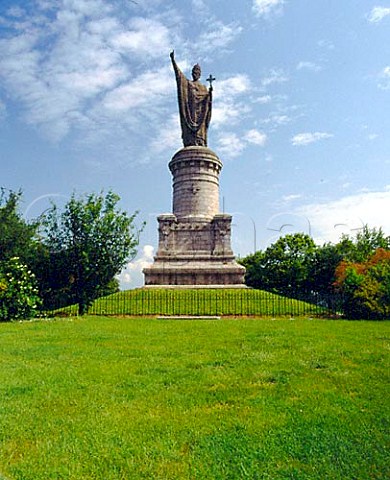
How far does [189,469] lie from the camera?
12.9 feet

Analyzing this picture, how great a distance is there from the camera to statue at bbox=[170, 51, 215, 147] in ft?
113

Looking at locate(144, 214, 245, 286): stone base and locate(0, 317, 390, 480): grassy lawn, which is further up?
locate(144, 214, 245, 286): stone base

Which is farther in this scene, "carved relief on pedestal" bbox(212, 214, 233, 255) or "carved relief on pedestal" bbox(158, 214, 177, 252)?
"carved relief on pedestal" bbox(158, 214, 177, 252)

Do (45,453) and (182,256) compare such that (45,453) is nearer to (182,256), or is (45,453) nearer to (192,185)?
(182,256)

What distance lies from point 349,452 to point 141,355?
519 centimetres

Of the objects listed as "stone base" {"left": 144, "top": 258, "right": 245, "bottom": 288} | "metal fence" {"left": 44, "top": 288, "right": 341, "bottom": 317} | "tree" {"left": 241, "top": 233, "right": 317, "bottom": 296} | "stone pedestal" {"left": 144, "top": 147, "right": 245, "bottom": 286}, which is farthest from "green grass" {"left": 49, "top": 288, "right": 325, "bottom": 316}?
"tree" {"left": 241, "top": 233, "right": 317, "bottom": 296}

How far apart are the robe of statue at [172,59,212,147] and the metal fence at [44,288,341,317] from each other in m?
15.4

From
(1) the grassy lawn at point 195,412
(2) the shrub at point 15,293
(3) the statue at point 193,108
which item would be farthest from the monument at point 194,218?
(1) the grassy lawn at point 195,412

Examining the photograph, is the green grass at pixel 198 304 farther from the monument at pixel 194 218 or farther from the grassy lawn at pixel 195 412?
the grassy lawn at pixel 195 412

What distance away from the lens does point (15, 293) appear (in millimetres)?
17703

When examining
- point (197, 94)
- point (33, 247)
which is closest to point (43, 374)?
point (33, 247)

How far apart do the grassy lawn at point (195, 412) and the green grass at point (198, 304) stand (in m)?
10.1

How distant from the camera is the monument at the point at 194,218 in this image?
27641 millimetres

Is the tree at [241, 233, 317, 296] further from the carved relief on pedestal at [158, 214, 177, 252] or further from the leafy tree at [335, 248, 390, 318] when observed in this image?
the leafy tree at [335, 248, 390, 318]
